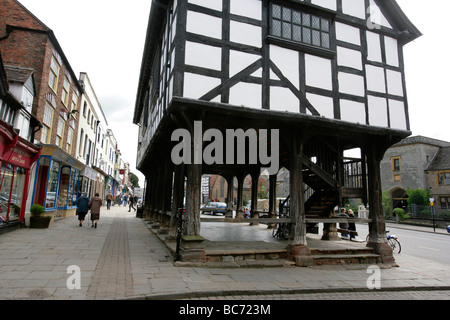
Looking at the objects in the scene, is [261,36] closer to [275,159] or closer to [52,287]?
[275,159]

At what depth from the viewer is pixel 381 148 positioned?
9.06 m

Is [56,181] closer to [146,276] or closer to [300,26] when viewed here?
[146,276]

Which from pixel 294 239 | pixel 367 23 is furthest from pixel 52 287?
pixel 367 23

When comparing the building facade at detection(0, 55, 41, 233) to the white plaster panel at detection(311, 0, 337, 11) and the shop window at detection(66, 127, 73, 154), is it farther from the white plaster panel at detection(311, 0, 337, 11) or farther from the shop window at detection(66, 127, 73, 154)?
the white plaster panel at detection(311, 0, 337, 11)

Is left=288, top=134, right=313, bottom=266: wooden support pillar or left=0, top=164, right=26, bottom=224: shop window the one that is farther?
left=0, top=164, right=26, bottom=224: shop window

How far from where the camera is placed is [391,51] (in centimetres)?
969

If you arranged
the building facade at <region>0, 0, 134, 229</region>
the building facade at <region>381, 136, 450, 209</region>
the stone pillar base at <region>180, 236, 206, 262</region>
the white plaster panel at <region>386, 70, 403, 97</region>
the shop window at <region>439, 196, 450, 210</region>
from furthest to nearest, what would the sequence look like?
the building facade at <region>381, 136, 450, 209</region> → the shop window at <region>439, 196, 450, 210</region> → the building facade at <region>0, 0, 134, 229</region> → the white plaster panel at <region>386, 70, 403, 97</region> → the stone pillar base at <region>180, 236, 206, 262</region>

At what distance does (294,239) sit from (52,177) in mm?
12414

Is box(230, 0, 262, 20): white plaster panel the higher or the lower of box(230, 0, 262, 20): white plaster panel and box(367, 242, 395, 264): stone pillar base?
the higher

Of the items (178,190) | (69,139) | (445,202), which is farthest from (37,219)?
(445,202)

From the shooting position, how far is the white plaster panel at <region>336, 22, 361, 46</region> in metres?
8.98

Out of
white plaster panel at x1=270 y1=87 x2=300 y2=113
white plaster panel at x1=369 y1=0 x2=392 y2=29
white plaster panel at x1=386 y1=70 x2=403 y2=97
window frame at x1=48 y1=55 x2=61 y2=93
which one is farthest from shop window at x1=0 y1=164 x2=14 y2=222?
white plaster panel at x1=369 y1=0 x2=392 y2=29

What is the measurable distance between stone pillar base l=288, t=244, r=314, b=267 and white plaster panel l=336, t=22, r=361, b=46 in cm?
650

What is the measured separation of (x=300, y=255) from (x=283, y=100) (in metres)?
4.24
